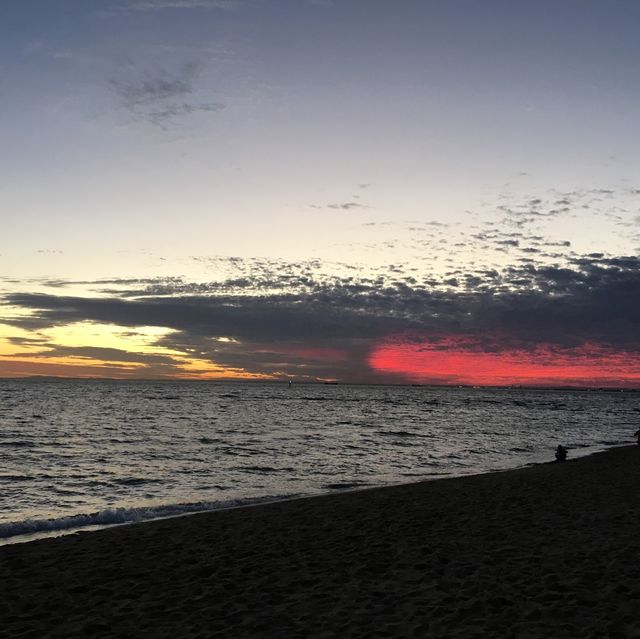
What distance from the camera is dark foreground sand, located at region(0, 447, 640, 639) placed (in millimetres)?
9117

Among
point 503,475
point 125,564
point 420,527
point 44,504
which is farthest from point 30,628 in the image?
point 503,475

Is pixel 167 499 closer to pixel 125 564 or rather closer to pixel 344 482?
pixel 344 482

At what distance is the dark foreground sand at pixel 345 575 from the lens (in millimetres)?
9117

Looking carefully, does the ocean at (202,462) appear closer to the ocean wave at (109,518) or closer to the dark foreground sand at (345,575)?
the ocean wave at (109,518)

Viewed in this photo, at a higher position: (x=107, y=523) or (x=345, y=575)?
(x=345, y=575)

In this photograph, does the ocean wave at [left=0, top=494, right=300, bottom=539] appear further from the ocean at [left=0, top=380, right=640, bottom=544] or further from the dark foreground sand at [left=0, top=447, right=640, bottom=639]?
the dark foreground sand at [left=0, top=447, right=640, bottom=639]

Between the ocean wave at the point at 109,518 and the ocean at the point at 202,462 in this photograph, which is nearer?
the ocean wave at the point at 109,518

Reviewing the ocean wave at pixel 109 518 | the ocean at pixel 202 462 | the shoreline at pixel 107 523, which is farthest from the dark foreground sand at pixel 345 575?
the ocean at pixel 202 462

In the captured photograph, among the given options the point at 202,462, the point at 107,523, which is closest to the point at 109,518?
the point at 107,523

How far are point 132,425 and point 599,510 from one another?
57.1m

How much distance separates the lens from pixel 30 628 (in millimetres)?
9203

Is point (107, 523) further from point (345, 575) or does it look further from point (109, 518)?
point (345, 575)

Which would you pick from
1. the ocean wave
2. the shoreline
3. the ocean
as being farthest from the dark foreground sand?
the ocean

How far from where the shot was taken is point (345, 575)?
38.3ft
